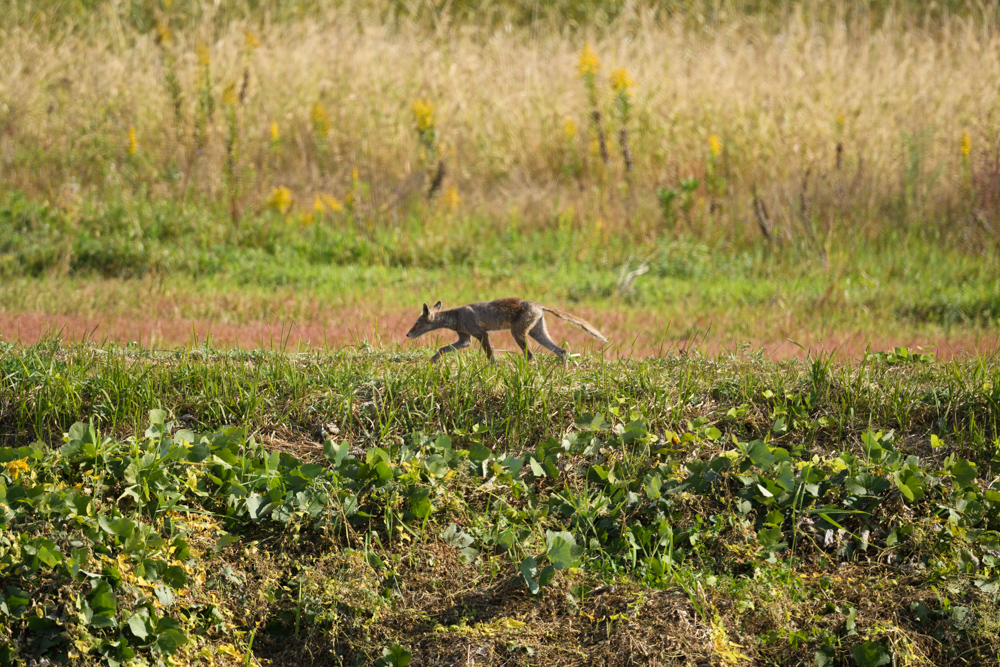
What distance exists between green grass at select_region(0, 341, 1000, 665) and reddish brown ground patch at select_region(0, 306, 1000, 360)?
137 cm

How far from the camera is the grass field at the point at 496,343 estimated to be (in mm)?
4359

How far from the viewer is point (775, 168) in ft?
39.5

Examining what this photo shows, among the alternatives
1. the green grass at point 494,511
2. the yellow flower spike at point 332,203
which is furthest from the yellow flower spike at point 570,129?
the green grass at point 494,511

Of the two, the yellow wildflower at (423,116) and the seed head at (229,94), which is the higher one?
the seed head at (229,94)

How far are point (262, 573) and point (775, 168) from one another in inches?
366

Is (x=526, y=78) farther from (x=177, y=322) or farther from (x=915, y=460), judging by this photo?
(x=915, y=460)

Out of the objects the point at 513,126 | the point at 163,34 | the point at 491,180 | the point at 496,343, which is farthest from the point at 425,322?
the point at 163,34

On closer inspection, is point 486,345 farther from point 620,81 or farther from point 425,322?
point 620,81

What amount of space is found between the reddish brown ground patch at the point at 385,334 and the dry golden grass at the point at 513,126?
312cm

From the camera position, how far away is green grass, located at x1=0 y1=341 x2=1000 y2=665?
4.25 metres

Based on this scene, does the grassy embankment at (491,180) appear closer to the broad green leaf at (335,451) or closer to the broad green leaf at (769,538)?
the broad green leaf at (335,451)

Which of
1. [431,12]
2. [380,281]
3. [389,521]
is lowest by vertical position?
[380,281]

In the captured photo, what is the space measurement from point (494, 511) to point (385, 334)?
114 inches

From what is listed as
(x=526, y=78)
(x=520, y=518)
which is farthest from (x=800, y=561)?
(x=526, y=78)
